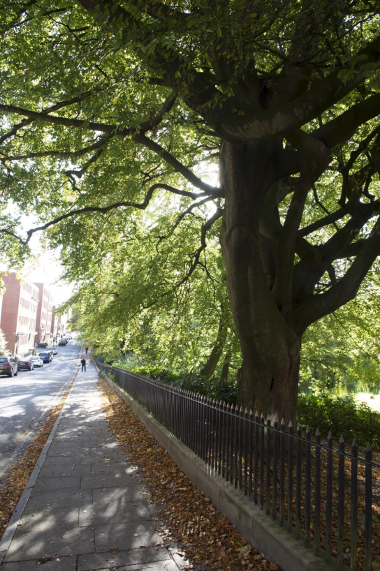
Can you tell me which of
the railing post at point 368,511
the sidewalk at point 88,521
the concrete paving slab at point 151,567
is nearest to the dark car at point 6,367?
the sidewalk at point 88,521

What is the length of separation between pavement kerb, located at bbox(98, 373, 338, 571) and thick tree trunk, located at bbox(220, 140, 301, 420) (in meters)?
1.67

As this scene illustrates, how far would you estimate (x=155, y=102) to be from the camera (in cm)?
898

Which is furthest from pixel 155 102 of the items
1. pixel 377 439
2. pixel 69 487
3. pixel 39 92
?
pixel 377 439

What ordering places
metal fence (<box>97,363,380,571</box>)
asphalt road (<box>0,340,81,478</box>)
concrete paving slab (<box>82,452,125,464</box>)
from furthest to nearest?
asphalt road (<box>0,340,81,478</box>) → concrete paving slab (<box>82,452,125,464</box>) → metal fence (<box>97,363,380,571</box>)

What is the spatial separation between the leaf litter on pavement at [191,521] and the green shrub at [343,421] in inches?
165

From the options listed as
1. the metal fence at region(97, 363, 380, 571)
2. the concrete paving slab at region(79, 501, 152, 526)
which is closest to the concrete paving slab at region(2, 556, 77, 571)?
the concrete paving slab at region(79, 501, 152, 526)

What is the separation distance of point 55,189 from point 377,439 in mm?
10925

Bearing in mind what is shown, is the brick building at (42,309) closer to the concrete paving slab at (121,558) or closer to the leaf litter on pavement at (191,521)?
the leaf litter on pavement at (191,521)

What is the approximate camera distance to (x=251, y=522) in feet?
14.6

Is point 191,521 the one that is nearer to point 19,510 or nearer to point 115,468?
point 19,510

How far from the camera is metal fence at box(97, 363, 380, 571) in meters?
3.24

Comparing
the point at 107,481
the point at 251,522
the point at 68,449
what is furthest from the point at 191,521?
the point at 68,449

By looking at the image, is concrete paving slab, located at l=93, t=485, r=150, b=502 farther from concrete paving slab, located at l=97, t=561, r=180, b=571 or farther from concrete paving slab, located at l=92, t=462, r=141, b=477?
concrete paving slab, located at l=97, t=561, r=180, b=571

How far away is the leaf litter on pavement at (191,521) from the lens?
417 centimetres
